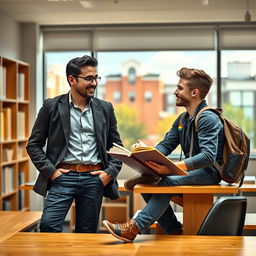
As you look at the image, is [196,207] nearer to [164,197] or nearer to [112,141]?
[164,197]

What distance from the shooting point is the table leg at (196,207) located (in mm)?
3172

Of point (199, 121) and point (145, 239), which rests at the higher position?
point (199, 121)

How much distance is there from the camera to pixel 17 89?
6645mm

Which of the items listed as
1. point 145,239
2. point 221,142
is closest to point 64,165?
point 145,239

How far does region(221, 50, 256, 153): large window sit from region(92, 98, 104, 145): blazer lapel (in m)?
4.17

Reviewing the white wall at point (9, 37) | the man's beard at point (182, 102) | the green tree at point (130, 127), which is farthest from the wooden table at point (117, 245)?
the green tree at point (130, 127)

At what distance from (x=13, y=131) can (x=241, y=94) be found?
117 inches

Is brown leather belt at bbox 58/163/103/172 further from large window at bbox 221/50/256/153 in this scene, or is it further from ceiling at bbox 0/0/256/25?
large window at bbox 221/50/256/153

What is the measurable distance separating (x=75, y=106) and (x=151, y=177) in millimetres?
652

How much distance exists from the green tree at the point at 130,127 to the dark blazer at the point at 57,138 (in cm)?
404

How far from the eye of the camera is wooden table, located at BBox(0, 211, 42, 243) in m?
3.16

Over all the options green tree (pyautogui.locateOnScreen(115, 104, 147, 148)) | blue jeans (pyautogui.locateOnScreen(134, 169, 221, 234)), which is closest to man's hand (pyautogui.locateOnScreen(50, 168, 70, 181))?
blue jeans (pyautogui.locateOnScreen(134, 169, 221, 234))

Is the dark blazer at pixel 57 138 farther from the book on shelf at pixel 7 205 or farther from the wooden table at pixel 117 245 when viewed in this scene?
the book on shelf at pixel 7 205

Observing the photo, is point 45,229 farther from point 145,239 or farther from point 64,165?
point 145,239
